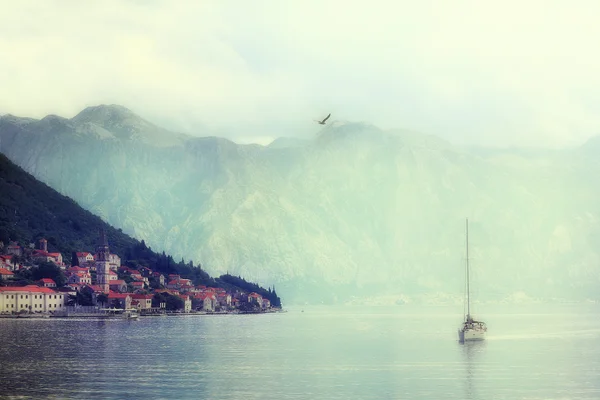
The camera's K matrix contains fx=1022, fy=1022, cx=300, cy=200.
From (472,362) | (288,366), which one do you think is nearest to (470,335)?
(472,362)

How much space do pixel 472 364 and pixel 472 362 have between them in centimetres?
241

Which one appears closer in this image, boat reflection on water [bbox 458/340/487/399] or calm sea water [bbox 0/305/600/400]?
calm sea water [bbox 0/305/600/400]

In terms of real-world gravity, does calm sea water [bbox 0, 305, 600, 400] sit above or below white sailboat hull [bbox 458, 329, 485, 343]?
below

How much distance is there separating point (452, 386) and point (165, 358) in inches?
1357

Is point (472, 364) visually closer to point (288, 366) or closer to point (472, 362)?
point (472, 362)

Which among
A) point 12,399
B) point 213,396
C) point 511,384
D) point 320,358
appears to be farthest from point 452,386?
point 12,399

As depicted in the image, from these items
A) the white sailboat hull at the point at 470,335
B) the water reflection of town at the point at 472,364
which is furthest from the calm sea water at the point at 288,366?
the white sailboat hull at the point at 470,335

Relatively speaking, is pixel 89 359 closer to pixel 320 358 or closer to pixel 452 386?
pixel 320 358

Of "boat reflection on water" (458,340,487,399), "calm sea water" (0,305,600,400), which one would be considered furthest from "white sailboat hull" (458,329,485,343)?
"calm sea water" (0,305,600,400)

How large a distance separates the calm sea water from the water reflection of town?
125mm

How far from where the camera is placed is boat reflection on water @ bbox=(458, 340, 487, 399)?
83219mm

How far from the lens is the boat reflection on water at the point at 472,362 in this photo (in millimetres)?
83219

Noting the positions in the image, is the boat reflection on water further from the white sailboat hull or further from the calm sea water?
the white sailboat hull

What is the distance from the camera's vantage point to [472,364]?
105 meters
